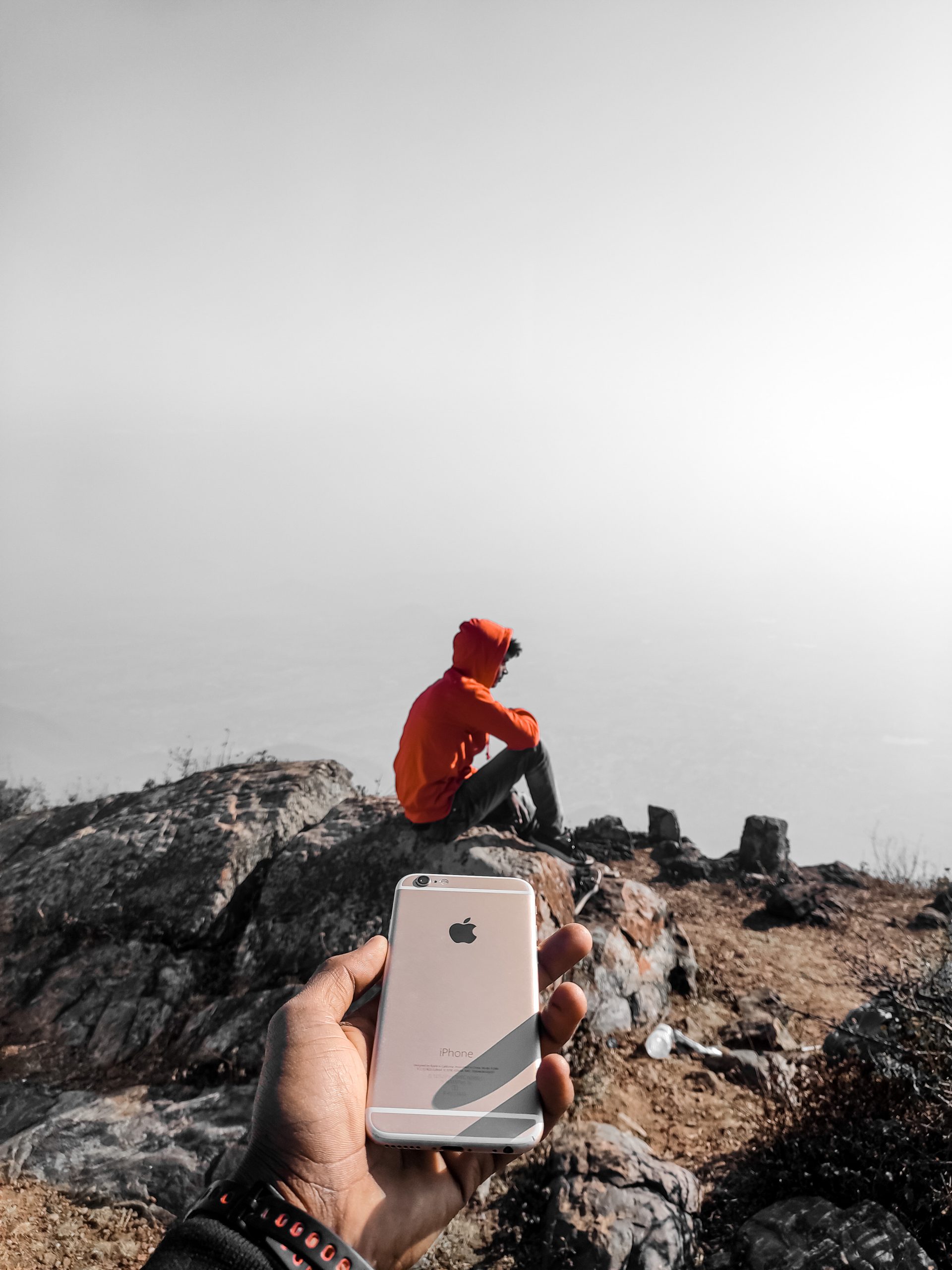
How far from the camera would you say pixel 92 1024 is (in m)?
5.09

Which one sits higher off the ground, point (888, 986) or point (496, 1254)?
point (888, 986)

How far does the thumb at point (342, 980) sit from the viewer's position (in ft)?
7.72

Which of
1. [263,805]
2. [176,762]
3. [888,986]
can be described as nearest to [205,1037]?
[263,805]

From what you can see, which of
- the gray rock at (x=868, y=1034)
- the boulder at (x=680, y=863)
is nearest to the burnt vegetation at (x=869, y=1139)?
the gray rock at (x=868, y=1034)

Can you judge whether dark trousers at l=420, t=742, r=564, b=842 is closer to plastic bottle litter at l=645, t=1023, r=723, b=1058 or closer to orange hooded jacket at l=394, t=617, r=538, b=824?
orange hooded jacket at l=394, t=617, r=538, b=824

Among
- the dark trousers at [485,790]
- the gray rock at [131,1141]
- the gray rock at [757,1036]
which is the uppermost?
the dark trousers at [485,790]

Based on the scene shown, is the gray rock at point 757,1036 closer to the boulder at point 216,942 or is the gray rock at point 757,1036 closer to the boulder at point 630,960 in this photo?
the boulder at point 630,960

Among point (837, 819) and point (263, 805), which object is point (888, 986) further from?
point (837, 819)

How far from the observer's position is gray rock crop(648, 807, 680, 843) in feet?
38.9

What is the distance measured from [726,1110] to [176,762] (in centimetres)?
1094

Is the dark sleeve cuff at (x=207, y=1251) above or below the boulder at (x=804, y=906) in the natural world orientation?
above

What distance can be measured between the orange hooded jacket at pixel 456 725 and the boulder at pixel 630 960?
178cm

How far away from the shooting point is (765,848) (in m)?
10.8

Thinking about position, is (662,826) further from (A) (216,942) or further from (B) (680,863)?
(A) (216,942)
